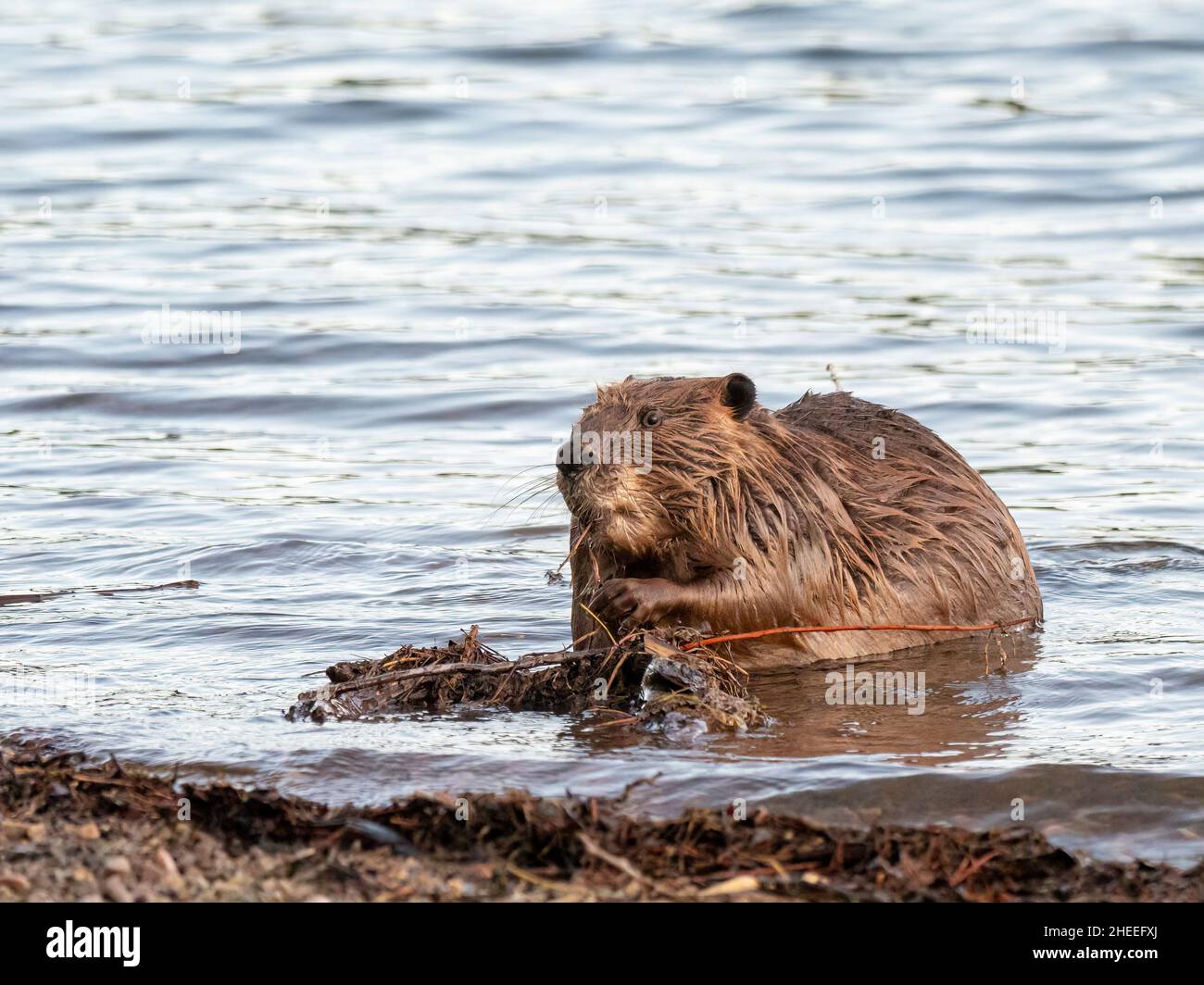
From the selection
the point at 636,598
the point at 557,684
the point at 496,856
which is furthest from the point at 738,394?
the point at 496,856

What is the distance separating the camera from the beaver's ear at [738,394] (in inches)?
242

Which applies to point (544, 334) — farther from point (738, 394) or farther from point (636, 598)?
point (636, 598)

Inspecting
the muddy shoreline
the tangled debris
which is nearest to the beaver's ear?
the tangled debris

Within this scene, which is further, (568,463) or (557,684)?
(557,684)

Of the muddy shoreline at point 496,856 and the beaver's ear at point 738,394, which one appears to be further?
the beaver's ear at point 738,394

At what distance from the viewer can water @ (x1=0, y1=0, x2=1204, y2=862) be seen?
5594 millimetres

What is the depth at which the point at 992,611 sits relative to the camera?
6965 millimetres

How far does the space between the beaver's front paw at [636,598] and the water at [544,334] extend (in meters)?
0.43

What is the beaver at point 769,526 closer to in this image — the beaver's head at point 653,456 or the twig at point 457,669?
the beaver's head at point 653,456

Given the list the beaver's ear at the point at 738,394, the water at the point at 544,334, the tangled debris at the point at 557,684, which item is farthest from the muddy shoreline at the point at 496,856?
the beaver's ear at the point at 738,394

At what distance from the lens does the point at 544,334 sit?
42.8ft

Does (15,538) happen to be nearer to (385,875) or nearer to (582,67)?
(385,875)

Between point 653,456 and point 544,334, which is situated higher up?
point 544,334

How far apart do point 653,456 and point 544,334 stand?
23.5 feet
